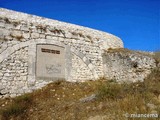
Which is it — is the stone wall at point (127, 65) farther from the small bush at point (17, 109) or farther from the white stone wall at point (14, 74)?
the small bush at point (17, 109)

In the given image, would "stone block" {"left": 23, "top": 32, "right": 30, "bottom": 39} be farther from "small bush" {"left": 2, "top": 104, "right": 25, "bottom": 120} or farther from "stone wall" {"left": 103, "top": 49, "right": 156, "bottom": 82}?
"stone wall" {"left": 103, "top": 49, "right": 156, "bottom": 82}

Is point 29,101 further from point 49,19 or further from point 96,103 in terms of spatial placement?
point 49,19

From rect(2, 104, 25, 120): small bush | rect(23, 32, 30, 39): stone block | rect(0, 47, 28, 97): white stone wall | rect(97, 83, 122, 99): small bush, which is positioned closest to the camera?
rect(97, 83, 122, 99): small bush

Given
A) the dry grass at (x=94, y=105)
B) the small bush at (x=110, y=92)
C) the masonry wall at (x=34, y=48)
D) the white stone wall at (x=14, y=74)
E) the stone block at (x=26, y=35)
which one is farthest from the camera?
the stone block at (x=26, y=35)

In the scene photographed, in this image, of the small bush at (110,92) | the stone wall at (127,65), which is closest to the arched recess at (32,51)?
the stone wall at (127,65)

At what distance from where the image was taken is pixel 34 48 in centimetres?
1020

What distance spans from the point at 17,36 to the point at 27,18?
1.23m

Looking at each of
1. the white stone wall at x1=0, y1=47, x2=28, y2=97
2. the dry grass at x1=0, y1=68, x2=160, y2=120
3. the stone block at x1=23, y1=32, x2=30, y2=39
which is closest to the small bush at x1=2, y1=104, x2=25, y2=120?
the dry grass at x1=0, y1=68, x2=160, y2=120

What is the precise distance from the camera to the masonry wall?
9.48m

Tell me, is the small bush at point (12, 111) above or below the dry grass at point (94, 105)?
below

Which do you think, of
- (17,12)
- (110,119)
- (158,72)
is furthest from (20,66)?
(158,72)

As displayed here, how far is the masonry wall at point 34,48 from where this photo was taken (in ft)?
31.1

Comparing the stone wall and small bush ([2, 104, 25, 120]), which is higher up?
the stone wall

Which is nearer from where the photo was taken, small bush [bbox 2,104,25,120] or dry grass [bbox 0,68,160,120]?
dry grass [bbox 0,68,160,120]
